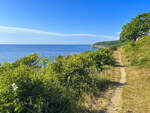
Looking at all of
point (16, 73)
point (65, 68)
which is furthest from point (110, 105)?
point (16, 73)

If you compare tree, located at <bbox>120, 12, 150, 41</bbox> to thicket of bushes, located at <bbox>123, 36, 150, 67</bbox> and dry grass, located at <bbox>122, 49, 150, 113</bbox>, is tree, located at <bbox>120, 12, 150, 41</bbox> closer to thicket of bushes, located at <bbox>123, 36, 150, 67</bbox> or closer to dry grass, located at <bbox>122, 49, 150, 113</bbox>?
thicket of bushes, located at <bbox>123, 36, 150, 67</bbox>

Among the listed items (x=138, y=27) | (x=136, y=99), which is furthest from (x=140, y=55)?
(x=138, y=27)

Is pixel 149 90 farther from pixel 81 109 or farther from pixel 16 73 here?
pixel 16 73

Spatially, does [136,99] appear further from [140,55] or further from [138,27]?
[138,27]

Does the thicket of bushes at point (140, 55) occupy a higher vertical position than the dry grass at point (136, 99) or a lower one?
higher

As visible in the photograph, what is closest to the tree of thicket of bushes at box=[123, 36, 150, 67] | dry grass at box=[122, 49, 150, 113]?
thicket of bushes at box=[123, 36, 150, 67]

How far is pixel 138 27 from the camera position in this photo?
37.5 metres

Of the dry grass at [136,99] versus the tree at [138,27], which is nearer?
the dry grass at [136,99]

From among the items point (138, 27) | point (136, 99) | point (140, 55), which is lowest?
point (136, 99)

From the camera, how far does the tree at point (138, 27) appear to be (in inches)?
1457

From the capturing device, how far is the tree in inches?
1457

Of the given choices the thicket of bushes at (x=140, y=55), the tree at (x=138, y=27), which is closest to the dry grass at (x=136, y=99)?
the thicket of bushes at (x=140, y=55)

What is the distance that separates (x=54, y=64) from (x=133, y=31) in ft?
130

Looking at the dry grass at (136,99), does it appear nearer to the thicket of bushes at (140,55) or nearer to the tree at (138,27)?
the thicket of bushes at (140,55)
